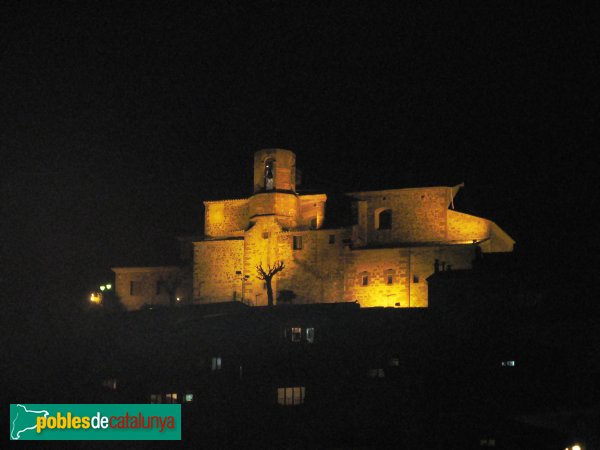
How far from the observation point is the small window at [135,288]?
6019 centimetres

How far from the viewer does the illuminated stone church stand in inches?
2080

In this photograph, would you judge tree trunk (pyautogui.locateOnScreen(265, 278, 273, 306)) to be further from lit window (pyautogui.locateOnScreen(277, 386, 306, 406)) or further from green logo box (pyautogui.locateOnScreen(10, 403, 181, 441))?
green logo box (pyautogui.locateOnScreen(10, 403, 181, 441))

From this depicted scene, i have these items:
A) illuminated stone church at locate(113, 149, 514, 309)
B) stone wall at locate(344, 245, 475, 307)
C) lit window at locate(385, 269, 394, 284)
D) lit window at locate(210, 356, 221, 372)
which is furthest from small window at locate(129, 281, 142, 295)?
lit window at locate(210, 356, 221, 372)

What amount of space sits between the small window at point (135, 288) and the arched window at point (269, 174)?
10.8 meters

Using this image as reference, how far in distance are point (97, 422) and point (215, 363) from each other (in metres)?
6.09

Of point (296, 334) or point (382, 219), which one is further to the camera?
point (382, 219)

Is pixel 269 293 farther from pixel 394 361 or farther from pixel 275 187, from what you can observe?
pixel 394 361

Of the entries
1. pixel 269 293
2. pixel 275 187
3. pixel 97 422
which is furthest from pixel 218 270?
pixel 97 422

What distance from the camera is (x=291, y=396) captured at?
126ft

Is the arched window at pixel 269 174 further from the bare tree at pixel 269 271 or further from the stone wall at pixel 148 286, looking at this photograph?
the stone wall at pixel 148 286

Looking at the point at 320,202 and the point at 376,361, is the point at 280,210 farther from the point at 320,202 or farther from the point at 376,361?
the point at 376,361

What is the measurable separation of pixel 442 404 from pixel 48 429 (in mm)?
16032

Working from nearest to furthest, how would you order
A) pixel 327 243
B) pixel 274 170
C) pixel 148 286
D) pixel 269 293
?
→ pixel 269 293 → pixel 327 243 → pixel 274 170 → pixel 148 286

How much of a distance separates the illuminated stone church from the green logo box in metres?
18.1
